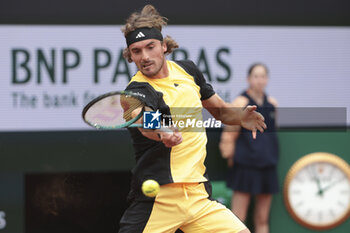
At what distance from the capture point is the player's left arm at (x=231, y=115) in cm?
319

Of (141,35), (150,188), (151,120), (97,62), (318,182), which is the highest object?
(97,62)

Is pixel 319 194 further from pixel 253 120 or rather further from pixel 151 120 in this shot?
pixel 151 120

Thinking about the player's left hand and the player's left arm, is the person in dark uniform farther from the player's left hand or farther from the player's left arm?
the player's left hand

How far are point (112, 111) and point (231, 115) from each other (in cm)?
63

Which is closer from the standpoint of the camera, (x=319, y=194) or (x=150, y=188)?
(x=150, y=188)

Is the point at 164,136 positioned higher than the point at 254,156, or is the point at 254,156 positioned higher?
the point at 254,156

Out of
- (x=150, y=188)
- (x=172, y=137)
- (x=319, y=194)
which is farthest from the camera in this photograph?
(x=319, y=194)

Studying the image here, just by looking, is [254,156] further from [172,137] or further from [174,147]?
[172,137]

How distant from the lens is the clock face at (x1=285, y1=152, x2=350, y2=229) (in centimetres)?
454

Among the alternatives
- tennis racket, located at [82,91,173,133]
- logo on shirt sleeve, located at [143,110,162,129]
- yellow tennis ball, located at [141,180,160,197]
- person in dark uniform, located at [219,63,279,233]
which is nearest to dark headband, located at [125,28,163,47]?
tennis racket, located at [82,91,173,133]

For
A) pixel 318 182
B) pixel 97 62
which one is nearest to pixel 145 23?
pixel 97 62

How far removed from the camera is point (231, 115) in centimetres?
330

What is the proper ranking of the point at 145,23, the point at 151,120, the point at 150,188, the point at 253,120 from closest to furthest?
Answer: the point at 151,120, the point at 150,188, the point at 145,23, the point at 253,120

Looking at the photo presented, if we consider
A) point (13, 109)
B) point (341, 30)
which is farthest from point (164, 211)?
point (341, 30)
